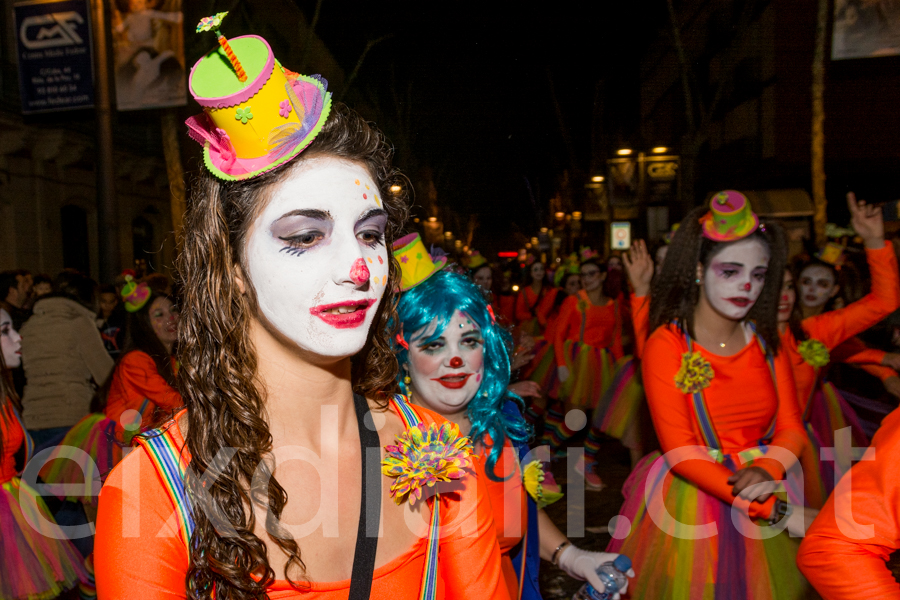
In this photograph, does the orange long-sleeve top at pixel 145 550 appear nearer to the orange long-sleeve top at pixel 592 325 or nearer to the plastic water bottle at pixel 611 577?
the plastic water bottle at pixel 611 577

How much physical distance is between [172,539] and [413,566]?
548mm

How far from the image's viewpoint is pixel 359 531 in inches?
56.9

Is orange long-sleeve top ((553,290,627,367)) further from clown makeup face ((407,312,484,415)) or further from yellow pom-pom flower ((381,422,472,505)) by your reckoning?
yellow pom-pom flower ((381,422,472,505))

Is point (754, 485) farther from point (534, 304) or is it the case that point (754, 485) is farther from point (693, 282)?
point (534, 304)

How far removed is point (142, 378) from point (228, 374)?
3.48 meters

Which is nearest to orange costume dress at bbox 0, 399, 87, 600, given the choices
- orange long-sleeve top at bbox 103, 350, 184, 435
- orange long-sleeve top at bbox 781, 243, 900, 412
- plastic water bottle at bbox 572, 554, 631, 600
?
orange long-sleeve top at bbox 103, 350, 184, 435

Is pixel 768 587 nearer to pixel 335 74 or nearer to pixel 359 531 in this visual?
pixel 359 531

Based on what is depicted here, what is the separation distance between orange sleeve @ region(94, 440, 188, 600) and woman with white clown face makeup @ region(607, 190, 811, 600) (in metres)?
2.33

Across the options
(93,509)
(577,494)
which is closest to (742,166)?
(577,494)

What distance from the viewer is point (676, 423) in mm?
3059

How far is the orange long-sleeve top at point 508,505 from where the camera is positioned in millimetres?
2486

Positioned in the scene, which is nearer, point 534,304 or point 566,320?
point 566,320

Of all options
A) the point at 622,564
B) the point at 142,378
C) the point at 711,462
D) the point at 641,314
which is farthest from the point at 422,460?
the point at 142,378

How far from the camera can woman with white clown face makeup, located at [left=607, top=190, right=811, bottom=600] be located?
293 cm
